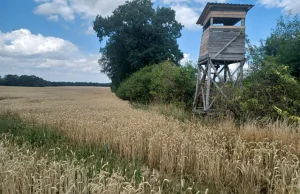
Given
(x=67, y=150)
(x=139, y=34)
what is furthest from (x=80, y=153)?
(x=139, y=34)

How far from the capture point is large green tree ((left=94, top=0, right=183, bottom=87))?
32.8 m

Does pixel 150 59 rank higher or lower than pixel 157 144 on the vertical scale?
higher

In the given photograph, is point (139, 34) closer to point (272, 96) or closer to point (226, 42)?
Result: point (226, 42)

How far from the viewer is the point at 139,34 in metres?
34.2

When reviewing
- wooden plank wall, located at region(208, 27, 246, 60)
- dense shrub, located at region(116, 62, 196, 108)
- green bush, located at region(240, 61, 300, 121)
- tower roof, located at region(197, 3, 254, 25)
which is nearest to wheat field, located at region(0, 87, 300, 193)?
green bush, located at region(240, 61, 300, 121)

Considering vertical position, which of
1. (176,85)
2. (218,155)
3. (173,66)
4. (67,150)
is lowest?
(67,150)

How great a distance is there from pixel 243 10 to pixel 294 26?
12.9 ft

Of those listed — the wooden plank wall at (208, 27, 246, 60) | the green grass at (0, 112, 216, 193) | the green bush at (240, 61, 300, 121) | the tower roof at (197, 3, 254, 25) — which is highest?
the tower roof at (197, 3, 254, 25)

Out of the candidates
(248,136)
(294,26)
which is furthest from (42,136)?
(294,26)

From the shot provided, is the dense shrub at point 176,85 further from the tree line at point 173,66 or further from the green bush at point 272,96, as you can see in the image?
the green bush at point 272,96

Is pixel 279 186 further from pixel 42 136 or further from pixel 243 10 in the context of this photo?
pixel 243 10

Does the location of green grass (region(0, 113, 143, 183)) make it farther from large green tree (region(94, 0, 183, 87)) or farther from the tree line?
large green tree (region(94, 0, 183, 87))

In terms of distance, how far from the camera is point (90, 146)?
7.24m

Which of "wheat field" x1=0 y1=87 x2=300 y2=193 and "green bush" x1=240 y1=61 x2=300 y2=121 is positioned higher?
"green bush" x1=240 y1=61 x2=300 y2=121
